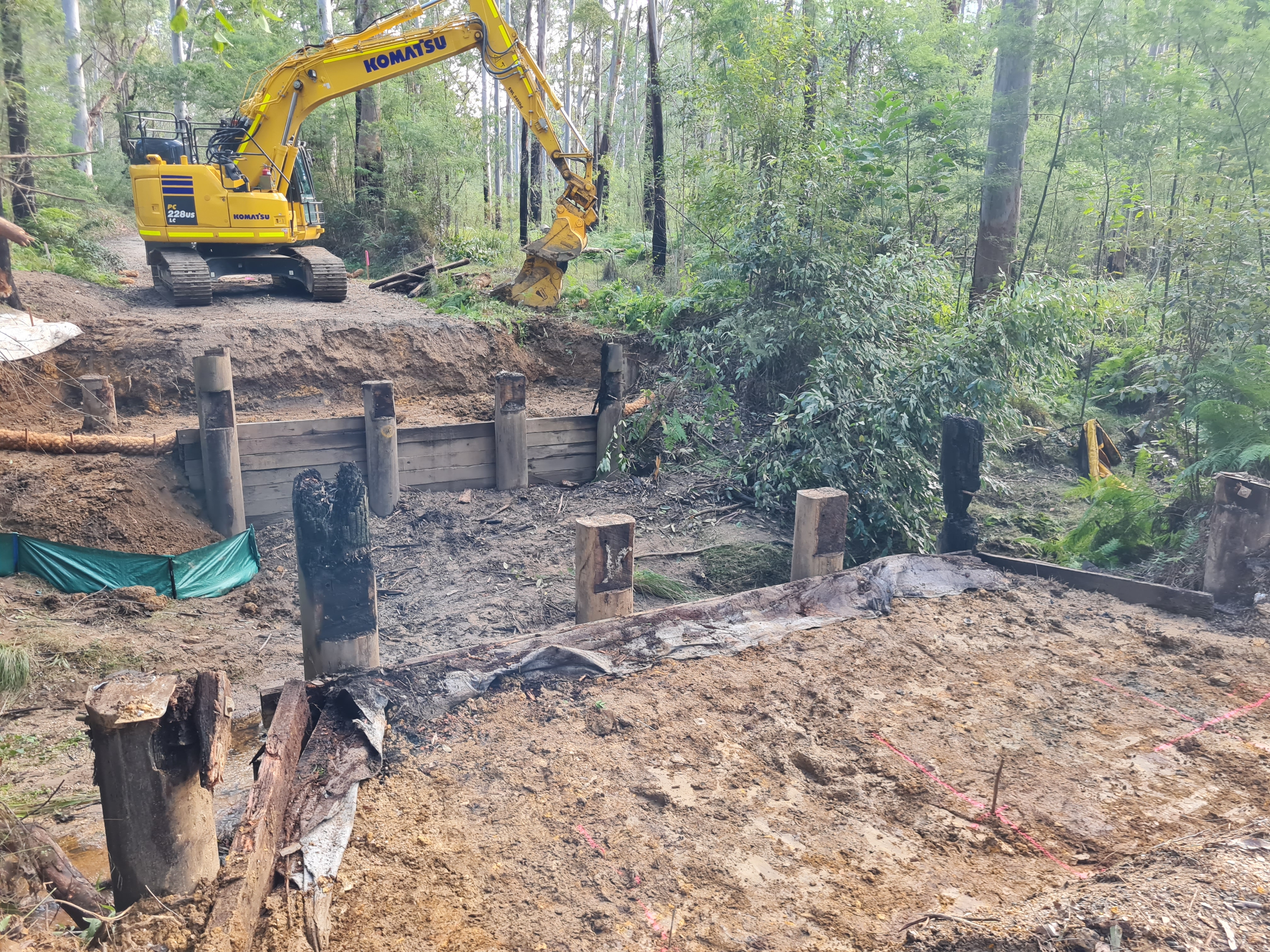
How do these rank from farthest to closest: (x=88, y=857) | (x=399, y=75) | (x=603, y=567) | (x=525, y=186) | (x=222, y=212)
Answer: (x=525, y=186) < (x=399, y=75) < (x=222, y=212) < (x=603, y=567) < (x=88, y=857)

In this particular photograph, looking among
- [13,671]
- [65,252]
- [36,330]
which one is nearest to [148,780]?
[13,671]

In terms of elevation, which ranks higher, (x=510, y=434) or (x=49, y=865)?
(x=510, y=434)

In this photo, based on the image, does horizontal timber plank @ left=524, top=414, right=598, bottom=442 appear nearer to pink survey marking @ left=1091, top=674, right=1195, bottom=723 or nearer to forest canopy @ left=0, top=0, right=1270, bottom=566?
forest canopy @ left=0, top=0, right=1270, bottom=566

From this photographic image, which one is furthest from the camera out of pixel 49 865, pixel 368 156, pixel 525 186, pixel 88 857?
pixel 525 186

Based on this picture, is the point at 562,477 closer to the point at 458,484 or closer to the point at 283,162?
the point at 458,484

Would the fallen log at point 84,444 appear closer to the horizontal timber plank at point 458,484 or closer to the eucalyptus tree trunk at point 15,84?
the horizontal timber plank at point 458,484

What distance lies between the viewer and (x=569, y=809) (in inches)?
124

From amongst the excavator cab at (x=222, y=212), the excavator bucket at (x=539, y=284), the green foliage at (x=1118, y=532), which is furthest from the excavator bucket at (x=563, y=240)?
the green foliage at (x=1118, y=532)

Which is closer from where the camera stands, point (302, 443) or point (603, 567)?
point (603, 567)

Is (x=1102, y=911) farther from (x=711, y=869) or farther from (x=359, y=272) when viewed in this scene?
→ (x=359, y=272)

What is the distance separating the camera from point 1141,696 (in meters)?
4.05

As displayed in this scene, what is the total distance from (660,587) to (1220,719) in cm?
350

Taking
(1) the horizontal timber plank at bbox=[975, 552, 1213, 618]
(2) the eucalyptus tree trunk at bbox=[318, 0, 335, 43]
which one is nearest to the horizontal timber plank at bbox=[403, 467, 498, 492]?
(1) the horizontal timber plank at bbox=[975, 552, 1213, 618]

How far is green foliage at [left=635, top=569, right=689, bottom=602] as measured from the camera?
625 centimetres
